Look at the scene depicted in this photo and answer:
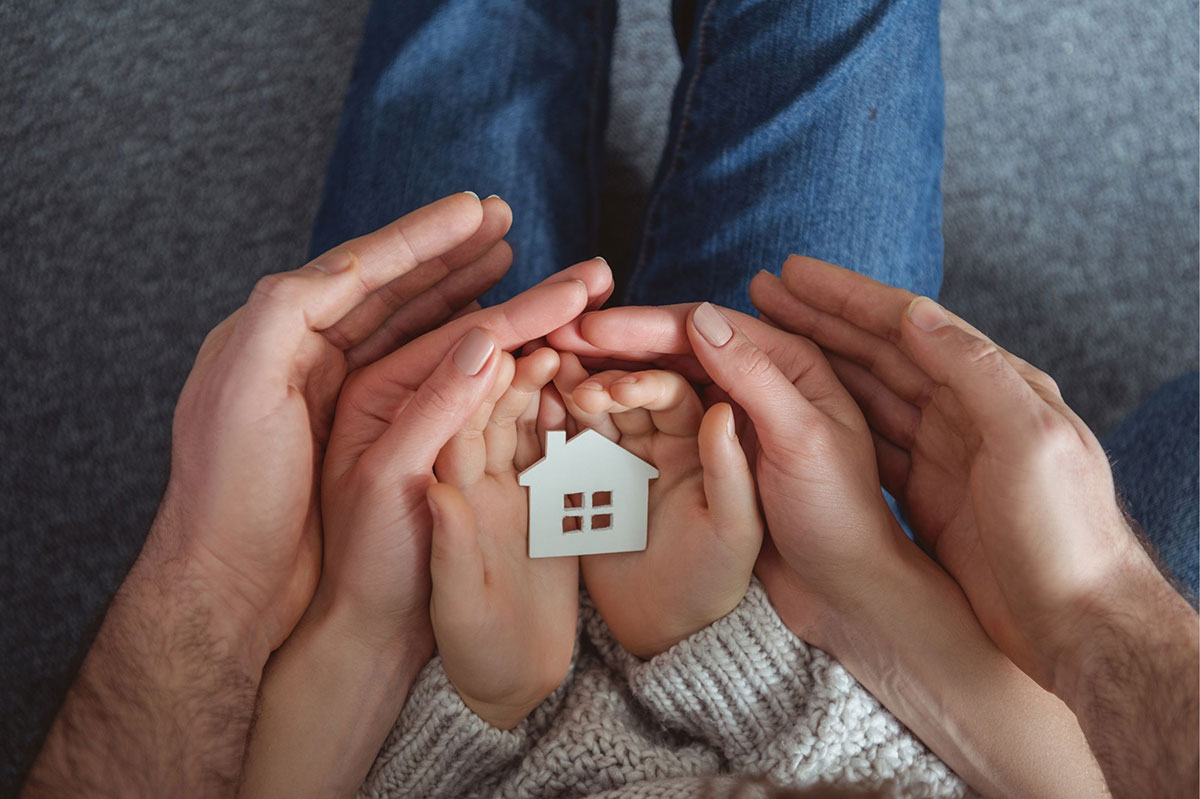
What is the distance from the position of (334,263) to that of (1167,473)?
3.20 feet

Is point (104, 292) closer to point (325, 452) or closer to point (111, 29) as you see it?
point (111, 29)

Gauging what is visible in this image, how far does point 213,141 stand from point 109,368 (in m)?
0.45

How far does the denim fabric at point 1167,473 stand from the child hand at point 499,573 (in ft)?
2.22

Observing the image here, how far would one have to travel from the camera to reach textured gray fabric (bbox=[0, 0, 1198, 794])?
4.90 feet

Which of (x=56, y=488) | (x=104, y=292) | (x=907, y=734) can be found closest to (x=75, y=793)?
(x=907, y=734)

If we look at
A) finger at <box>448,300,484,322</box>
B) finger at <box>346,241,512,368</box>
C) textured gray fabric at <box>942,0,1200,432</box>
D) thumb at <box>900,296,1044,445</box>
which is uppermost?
finger at <box>346,241,512,368</box>

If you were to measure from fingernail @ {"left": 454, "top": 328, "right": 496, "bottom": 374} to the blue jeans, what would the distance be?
0.99ft

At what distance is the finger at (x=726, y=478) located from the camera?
32.3 inches

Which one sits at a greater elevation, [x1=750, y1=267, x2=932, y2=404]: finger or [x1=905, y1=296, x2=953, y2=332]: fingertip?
[x1=905, y1=296, x2=953, y2=332]: fingertip

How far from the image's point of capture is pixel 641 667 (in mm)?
888

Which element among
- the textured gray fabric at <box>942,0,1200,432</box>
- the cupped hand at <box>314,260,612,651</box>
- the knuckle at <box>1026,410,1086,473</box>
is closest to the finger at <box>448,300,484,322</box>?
the cupped hand at <box>314,260,612,651</box>

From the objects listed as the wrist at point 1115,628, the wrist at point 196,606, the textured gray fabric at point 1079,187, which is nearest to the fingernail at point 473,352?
the wrist at point 196,606

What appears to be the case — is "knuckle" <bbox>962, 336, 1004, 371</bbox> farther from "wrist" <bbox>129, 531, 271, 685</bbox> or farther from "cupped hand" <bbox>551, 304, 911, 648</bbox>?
"wrist" <bbox>129, 531, 271, 685</bbox>

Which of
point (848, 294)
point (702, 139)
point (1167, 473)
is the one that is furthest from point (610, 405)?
point (1167, 473)
